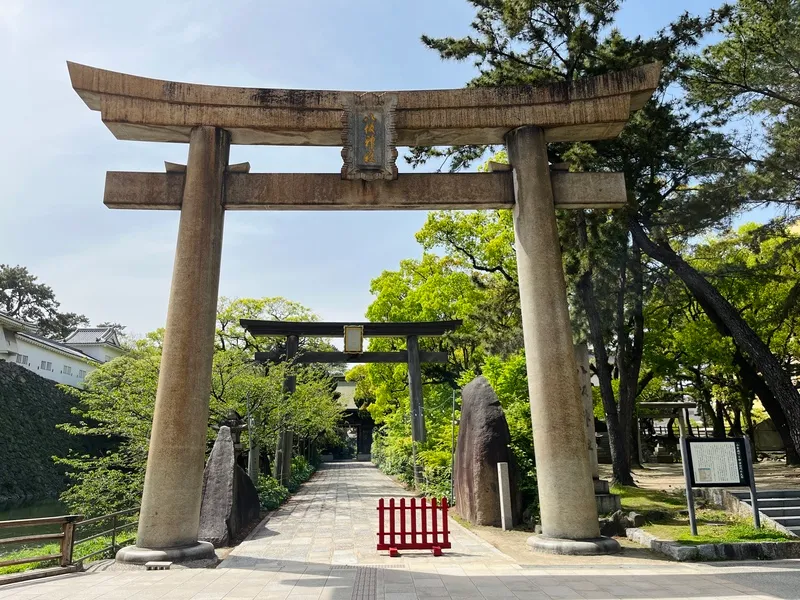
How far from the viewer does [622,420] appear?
15859mm

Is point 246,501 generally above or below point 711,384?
below

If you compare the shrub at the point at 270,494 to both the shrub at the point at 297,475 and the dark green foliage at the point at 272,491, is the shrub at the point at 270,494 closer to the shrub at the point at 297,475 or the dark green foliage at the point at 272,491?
the dark green foliage at the point at 272,491

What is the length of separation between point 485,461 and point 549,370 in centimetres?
383

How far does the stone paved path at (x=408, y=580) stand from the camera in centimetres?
580

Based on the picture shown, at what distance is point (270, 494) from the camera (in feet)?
50.3

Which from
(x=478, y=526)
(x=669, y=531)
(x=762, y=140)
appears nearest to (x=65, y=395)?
(x=478, y=526)

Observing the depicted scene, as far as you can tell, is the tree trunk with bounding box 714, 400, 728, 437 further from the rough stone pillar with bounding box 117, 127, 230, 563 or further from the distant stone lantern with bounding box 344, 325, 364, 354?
the rough stone pillar with bounding box 117, 127, 230, 563

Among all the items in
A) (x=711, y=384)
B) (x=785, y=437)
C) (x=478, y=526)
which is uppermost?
(x=711, y=384)

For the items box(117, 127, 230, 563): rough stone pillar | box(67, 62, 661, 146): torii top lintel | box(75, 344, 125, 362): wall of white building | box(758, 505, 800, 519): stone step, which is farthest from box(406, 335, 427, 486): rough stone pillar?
box(75, 344, 125, 362): wall of white building

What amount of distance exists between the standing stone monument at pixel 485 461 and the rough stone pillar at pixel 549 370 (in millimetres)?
3070

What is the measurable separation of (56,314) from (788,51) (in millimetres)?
50396

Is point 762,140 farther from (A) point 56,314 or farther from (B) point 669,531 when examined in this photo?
(A) point 56,314

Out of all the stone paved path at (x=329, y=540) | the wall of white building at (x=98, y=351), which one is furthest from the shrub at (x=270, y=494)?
the wall of white building at (x=98, y=351)

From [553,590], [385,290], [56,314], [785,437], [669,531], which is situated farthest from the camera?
[56,314]
